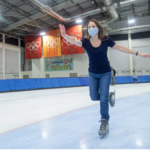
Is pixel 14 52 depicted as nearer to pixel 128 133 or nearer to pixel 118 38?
pixel 118 38

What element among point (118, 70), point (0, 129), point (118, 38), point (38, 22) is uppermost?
point (38, 22)

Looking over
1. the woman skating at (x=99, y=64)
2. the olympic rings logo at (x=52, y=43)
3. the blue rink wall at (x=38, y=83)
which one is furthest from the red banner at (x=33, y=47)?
the woman skating at (x=99, y=64)

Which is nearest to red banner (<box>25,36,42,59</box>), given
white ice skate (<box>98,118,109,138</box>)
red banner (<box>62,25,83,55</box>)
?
red banner (<box>62,25,83,55</box>)

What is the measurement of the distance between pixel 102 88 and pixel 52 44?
18567 millimetres

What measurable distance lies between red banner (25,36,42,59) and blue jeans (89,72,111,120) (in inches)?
778

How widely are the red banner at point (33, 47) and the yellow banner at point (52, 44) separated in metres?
1.15

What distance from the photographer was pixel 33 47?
69.3ft

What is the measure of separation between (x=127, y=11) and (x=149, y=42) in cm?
656

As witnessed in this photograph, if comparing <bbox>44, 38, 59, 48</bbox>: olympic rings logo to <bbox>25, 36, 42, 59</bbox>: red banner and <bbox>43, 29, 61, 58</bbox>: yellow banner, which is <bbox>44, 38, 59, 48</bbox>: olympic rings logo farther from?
<bbox>25, 36, 42, 59</bbox>: red banner

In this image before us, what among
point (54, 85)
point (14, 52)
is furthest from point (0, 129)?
point (14, 52)

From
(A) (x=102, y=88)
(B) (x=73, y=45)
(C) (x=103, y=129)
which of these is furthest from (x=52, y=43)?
(C) (x=103, y=129)

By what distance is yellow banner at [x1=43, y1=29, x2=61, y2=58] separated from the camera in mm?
19125

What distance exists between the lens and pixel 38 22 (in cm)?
1981

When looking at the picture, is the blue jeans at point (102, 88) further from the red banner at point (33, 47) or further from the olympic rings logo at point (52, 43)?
the red banner at point (33, 47)
